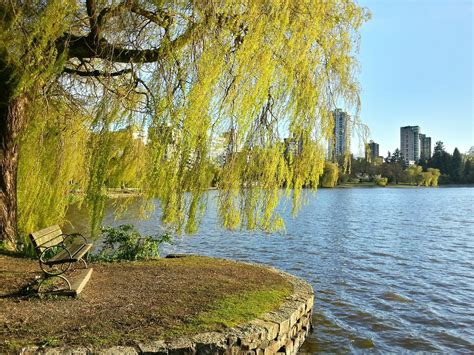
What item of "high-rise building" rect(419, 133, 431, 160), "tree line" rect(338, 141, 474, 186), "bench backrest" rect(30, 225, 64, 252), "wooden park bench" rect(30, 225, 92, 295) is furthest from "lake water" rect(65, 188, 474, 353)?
"high-rise building" rect(419, 133, 431, 160)

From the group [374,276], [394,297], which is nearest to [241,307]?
[394,297]

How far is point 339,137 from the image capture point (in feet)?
22.0

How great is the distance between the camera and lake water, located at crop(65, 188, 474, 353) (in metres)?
6.83

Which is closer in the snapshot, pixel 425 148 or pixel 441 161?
pixel 441 161

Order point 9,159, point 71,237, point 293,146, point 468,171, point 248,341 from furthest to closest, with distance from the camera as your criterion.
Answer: point 468,171 < point 71,237 < point 9,159 < point 293,146 < point 248,341

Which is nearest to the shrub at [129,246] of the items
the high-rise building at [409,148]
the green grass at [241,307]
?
the green grass at [241,307]

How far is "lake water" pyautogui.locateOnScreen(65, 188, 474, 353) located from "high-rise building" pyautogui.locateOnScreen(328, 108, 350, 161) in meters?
0.84

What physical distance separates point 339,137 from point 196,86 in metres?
2.49

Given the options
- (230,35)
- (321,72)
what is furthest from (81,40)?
(321,72)

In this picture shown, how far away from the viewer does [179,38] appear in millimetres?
5695

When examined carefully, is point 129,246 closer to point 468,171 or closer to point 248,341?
point 248,341

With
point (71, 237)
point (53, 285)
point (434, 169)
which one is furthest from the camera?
point (434, 169)

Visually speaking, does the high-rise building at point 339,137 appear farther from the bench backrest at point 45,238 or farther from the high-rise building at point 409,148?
the high-rise building at point 409,148

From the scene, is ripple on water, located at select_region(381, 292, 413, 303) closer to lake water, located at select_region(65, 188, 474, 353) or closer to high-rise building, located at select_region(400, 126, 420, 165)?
lake water, located at select_region(65, 188, 474, 353)
